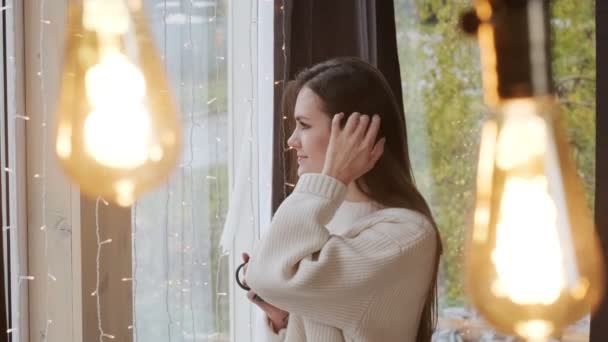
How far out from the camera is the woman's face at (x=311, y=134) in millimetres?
1449

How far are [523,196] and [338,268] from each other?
1.64 m

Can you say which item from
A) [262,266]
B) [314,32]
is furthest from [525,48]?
[262,266]

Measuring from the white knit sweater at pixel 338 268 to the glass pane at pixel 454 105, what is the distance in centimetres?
167

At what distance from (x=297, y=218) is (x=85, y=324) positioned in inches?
A: 20.5

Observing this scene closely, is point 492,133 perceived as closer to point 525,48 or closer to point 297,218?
point 525,48

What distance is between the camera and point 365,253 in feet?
4.40

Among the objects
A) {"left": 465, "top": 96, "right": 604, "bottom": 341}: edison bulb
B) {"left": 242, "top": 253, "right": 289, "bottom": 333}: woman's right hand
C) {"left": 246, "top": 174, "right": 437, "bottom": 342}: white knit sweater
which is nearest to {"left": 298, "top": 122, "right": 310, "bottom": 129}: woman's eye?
{"left": 246, "top": 174, "right": 437, "bottom": 342}: white knit sweater

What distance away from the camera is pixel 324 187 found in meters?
1.37

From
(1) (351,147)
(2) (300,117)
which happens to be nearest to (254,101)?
(2) (300,117)

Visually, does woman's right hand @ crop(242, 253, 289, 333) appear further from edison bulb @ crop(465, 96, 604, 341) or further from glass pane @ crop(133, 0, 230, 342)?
edison bulb @ crop(465, 96, 604, 341)

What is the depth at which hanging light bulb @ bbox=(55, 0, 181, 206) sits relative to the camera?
5.23 feet

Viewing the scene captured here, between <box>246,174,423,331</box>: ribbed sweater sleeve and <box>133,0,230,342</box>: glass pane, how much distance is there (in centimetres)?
54

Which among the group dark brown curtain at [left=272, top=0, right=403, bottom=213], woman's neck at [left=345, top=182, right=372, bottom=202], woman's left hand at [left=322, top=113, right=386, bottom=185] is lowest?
woman's neck at [left=345, top=182, right=372, bottom=202]

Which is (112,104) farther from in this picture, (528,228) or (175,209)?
(528,228)
